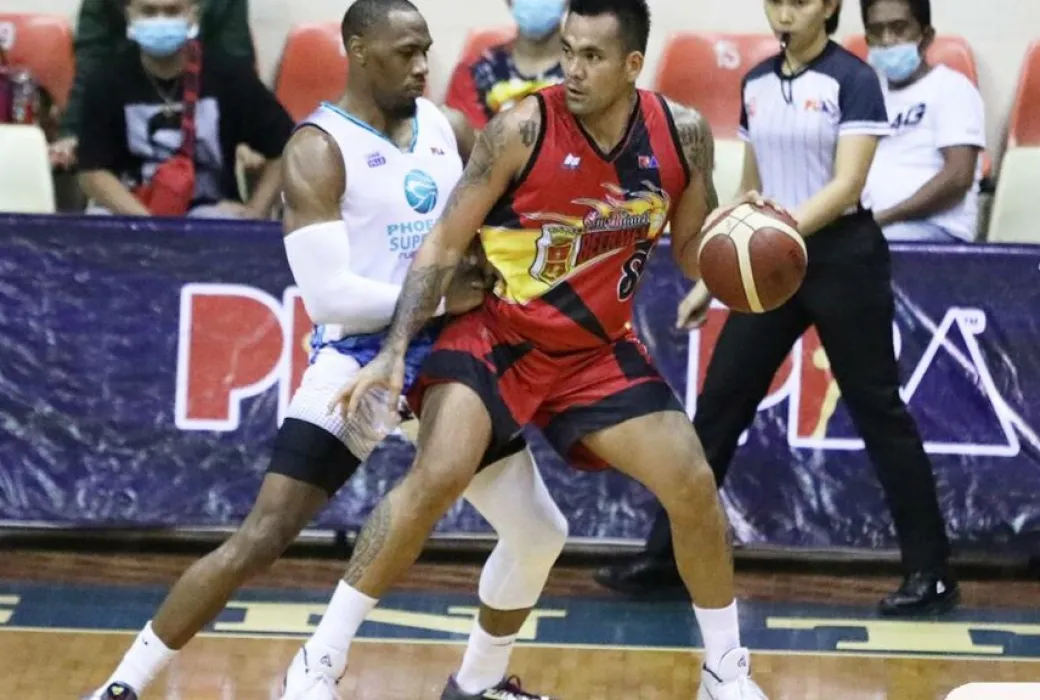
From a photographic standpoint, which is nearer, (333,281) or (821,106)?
(333,281)

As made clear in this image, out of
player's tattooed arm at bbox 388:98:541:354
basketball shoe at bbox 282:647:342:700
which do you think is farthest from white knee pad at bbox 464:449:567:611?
basketball shoe at bbox 282:647:342:700

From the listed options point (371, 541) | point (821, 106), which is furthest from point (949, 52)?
point (371, 541)

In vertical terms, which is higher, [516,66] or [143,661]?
[516,66]

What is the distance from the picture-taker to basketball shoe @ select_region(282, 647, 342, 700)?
463cm

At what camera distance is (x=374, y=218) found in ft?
16.3

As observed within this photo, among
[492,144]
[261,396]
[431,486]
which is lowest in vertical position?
[261,396]

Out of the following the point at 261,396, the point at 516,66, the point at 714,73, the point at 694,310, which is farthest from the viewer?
the point at 714,73

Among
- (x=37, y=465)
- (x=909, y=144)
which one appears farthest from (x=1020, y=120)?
(x=37, y=465)

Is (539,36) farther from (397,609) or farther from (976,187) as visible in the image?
(397,609)

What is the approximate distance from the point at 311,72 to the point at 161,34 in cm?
124

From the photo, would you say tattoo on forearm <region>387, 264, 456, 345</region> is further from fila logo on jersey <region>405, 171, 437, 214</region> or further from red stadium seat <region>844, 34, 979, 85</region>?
red stadium seat <region>844, 34, 979, 85</region>

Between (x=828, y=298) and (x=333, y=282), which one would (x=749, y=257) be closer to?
(x=333, y=282)

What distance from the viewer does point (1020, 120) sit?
8.26m

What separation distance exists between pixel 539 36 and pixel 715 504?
10.8 ft
